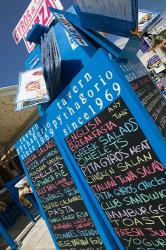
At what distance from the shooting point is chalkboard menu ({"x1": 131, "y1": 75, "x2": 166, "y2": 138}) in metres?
3.64

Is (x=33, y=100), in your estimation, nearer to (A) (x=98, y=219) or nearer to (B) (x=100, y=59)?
(B) (x=100, y=59)

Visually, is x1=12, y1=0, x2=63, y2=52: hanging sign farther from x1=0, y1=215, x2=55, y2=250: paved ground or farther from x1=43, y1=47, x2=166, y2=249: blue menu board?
x1=0, y1=215, x2=55, y2=250: paved ground

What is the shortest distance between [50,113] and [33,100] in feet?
1.17

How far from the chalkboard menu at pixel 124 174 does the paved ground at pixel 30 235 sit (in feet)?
11.4

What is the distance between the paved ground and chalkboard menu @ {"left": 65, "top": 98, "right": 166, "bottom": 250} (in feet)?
11.4

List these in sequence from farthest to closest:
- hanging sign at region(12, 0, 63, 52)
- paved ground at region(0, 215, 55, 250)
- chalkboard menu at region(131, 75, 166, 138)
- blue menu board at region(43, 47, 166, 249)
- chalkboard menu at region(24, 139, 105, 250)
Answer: paved ground at region(0, 215, 55, 250) < hanging sign at region(12, 0, 63, 52) < chalkboard menu at region(24, 139, 105, 250) < chalkboard menu at region(131, 75, 166, 138) < blue menu board at region(43, 47, 166, 249)

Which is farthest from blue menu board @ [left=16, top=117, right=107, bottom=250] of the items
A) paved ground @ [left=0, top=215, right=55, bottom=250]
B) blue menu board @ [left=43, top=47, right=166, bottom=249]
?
paved ground @ [left=0, top=215, right=55, bottom=250]

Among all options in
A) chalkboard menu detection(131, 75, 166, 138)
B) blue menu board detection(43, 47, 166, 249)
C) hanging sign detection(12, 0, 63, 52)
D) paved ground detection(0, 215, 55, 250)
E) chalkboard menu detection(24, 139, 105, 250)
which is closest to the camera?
blue menu board detection(43, 47, 166, 249)

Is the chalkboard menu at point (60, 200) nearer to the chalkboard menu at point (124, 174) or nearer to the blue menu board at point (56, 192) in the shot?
the blue menu board at point (56, 192)

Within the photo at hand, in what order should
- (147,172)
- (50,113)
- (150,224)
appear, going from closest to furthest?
(147,172)
(150,224)
(50,113)

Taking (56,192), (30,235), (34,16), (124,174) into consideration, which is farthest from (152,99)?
(30,235)

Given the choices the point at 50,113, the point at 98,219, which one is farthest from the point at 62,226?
the point at 50,113

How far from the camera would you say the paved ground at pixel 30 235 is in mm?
7359

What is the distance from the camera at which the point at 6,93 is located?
6.83 meters
